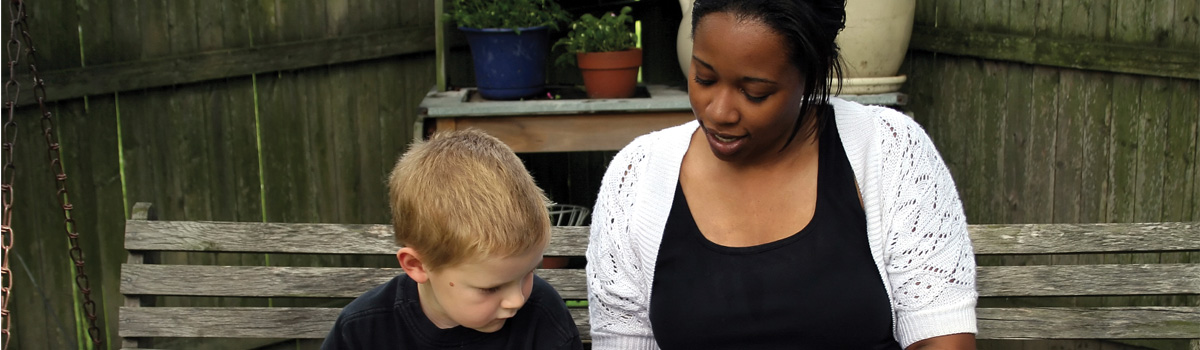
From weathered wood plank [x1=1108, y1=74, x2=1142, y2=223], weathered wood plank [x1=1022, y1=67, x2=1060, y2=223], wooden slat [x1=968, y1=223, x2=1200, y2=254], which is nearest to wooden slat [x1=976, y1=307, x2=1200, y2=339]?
wooden slat [x1=968, y1=223, x2=1200, y2=254]

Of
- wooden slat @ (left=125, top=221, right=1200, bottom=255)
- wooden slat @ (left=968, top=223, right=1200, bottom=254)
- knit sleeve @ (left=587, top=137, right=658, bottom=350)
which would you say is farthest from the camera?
wooden slat @ (left=125, top=221, right=1200, bottom=255)

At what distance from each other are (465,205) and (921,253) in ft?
2.21

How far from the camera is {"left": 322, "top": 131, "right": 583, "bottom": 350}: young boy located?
4.99ft

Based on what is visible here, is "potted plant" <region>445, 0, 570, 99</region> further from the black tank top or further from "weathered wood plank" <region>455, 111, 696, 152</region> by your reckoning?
the black tank top

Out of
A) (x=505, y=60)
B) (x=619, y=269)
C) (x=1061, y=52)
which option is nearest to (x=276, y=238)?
(x=619, y=269)

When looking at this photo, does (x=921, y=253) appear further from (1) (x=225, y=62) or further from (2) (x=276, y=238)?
(1) (x=225, y=62)

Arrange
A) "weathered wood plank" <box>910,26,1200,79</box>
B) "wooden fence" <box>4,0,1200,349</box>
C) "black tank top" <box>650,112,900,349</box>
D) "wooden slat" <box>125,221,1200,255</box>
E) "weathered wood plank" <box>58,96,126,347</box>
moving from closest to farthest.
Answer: "black tank top" <box>650,112,900,349</box> < "wooden slat" <box>125,221,1200,255</box> < "weathered wood plank" <box>910,26,1200,79</box> < "wooden fence" <box>4,0,1200,349</box> < "weathered wood plank" <box>58,96,126,347</box>

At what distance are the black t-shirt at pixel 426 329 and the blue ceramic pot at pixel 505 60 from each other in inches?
75.3

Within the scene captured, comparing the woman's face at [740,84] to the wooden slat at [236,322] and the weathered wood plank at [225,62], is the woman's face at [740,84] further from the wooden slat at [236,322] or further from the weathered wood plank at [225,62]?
the weathered wood plank at [225,62]

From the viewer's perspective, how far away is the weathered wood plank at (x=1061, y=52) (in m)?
2.88

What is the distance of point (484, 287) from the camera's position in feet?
5.05

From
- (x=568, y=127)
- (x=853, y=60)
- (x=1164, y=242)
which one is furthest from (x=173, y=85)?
(x=1164, y=242)

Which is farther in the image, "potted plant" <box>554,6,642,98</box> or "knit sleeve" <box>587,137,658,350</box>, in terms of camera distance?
"potted plant" <box>554,6,642,98</box>

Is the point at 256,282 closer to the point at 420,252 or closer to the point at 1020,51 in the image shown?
the point at 420,252
